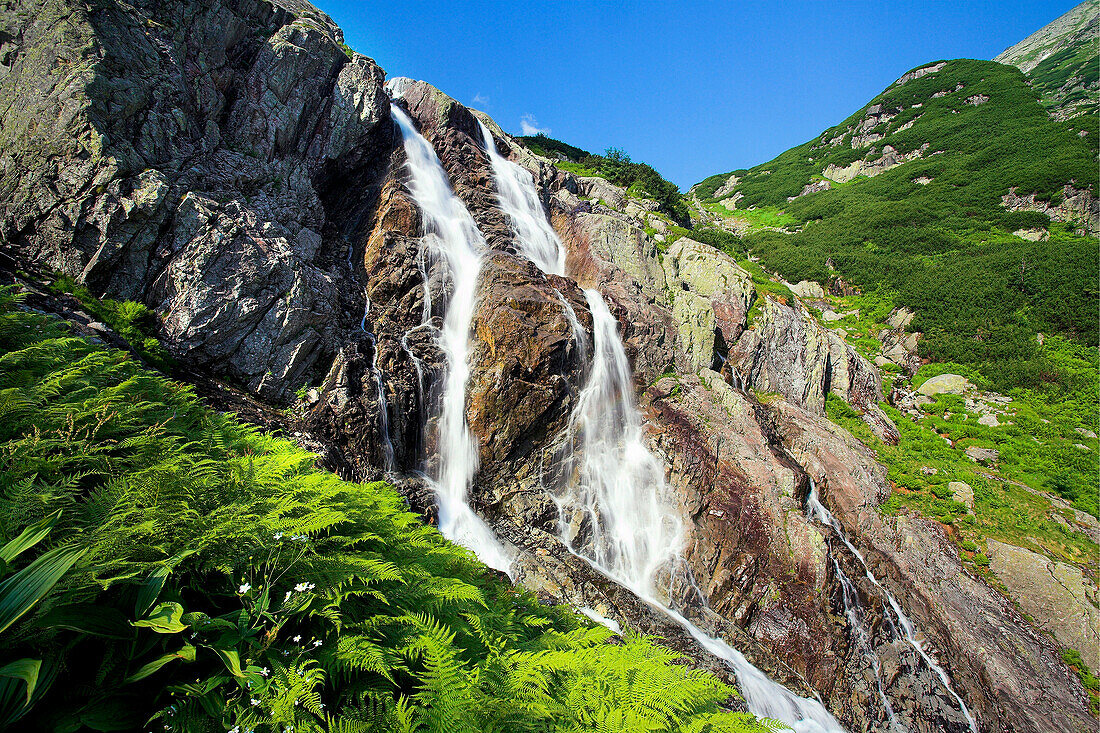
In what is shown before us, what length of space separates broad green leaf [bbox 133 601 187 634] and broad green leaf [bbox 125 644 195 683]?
0.09 meters

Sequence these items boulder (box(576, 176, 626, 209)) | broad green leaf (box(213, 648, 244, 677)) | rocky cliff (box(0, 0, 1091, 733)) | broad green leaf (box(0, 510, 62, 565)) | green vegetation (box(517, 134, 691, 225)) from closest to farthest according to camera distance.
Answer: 1. broad green leaf (box(0, 510, 62, 565))
2. broad green leaf (box(213, 648, 244, 677))
3. rocky cliff (box(0, 0, 1091, 733))
4. boulder (box(576, 176, 626, 209))
5. green vegetation (box(517, 134, 691, 225))

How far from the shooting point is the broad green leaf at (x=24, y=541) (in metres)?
1.72

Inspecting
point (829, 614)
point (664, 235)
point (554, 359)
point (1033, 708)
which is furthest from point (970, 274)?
point (554, 359)

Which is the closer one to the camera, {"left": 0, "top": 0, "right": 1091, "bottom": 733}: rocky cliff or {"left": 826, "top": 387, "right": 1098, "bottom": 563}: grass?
{"left": 0, "top": 0, "right": 1091, "bottom": 733}: rocky cliff

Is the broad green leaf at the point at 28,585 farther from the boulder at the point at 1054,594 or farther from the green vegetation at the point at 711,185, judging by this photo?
the green vegetation at the point at 711,185

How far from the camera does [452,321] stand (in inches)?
583

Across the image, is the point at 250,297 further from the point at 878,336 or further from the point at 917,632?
the point at 878,336

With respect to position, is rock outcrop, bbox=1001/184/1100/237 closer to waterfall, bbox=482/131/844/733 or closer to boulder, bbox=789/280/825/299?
boulder, bbox=789/280/825/299

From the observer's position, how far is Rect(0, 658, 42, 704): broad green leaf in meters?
1.39

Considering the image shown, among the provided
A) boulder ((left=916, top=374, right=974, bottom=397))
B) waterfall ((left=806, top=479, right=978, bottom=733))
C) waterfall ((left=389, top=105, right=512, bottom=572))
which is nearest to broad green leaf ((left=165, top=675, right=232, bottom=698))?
waterfall ((left=389, top=105, right=512, bottom=572))

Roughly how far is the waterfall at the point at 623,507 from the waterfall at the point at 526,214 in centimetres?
544

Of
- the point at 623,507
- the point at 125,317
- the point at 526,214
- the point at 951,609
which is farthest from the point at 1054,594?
the point at 125,317

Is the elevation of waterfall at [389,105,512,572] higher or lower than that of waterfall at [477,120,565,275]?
lower

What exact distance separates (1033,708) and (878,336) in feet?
72.2
